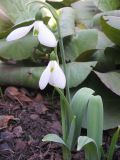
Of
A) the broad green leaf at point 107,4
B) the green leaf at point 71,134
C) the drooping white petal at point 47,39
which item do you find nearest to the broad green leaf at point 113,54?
the broad green leaf at point 107,4

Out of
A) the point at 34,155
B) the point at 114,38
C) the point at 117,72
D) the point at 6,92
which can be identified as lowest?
the point at 34,155

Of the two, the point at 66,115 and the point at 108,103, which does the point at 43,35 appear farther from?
the point at 108,103

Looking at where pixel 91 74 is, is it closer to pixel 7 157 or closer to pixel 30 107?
pixel 30 107

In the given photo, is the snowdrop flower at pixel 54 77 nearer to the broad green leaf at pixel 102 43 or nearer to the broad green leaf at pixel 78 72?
the broad green leaf at pixel 78 72

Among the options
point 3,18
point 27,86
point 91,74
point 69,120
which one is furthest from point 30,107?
point 3,18

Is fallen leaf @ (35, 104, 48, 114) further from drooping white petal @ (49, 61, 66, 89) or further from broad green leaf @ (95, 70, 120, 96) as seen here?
drooping white petal @ (49, 61, 66, 89)

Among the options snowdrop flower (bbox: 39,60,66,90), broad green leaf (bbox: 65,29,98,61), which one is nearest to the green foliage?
broad green leaf (bbox: 65,29,98,61)

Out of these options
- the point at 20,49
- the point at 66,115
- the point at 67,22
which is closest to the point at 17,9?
the point at 67,22
